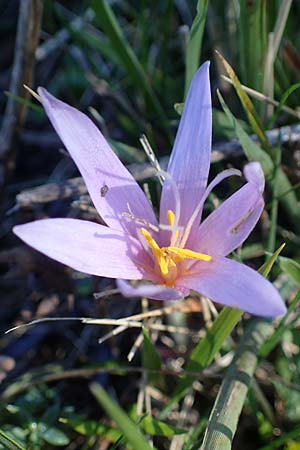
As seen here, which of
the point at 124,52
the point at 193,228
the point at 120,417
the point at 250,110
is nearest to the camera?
the point at 120,417

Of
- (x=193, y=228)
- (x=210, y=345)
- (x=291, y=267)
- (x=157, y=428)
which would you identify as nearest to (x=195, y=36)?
(x=193, y=228)

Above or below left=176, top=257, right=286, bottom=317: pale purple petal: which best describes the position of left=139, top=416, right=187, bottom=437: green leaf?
below

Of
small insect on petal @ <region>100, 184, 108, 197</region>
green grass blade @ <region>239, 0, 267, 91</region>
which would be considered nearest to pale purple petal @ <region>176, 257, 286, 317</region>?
small insect on petal @ <region>100, 184, 108, 197</region>

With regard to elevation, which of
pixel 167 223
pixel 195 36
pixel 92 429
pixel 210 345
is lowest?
pixel 92 429

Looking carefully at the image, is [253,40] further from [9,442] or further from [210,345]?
[9,442]

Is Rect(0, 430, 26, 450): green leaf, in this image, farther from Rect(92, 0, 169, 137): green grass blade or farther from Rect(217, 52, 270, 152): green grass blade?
Rect(92, 0, 169, 137): green grass blade
